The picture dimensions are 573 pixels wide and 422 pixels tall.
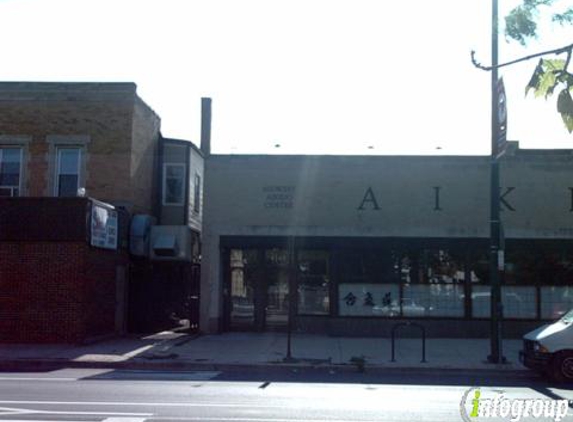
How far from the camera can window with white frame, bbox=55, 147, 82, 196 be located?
2314 centimetres

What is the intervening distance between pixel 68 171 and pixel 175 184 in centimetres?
473

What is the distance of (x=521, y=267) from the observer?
840 inches

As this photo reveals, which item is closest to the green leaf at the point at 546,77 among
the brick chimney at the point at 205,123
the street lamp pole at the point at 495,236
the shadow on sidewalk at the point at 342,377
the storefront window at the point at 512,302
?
the shadow on sidewalk at the point at 342,377

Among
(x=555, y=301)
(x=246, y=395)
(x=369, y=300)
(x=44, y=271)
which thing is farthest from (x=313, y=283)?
(x=246, y=395)

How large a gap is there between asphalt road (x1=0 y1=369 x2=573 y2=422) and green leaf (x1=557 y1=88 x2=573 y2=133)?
5.89 meters

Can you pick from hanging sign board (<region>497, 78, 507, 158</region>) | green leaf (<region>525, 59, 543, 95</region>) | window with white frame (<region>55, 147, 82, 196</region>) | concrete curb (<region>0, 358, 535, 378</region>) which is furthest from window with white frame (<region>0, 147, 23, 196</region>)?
green leaf (<region>525, 59, 543, 95</region>)

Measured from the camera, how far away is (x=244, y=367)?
14883mm

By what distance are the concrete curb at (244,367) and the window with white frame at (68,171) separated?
8.87 m

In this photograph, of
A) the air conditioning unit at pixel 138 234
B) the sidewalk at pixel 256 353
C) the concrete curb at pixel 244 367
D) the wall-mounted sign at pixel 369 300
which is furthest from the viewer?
the air conditioning unit at pixel 138 234

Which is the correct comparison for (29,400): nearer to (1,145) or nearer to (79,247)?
(79,247)

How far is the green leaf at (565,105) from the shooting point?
4.02m

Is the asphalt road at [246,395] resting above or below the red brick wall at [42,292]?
below

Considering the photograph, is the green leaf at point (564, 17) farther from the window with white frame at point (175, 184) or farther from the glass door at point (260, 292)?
the window with white frame at point (175, 184)

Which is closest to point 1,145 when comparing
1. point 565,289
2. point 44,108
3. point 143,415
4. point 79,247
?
point 44,108
